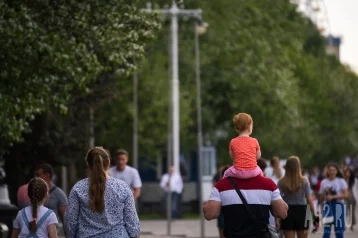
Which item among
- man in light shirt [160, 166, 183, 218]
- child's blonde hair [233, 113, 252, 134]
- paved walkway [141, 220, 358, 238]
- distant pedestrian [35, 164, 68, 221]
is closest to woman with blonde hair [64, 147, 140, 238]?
child's blonde hair [233, 113, 252, 134]

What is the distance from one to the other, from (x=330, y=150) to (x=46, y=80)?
61820mm

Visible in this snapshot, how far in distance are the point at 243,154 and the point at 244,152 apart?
19 millimetres

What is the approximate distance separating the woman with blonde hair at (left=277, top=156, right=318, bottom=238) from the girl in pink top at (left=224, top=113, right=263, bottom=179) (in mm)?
6055

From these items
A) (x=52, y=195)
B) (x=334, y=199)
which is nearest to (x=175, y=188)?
(x=334, y=199)

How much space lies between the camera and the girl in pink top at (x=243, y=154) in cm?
1119

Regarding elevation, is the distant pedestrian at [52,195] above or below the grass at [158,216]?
above

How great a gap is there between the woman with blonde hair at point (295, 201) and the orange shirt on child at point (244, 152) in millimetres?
6133

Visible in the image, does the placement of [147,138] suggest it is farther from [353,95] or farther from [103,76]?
[353,95]

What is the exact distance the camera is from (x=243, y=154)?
1123 centimetres

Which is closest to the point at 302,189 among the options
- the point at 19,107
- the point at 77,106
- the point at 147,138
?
the point at 19,107

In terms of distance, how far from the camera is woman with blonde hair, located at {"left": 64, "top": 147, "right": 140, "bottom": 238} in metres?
11.0

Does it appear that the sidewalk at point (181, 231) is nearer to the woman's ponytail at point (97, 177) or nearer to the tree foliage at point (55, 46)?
the tree foliage at point (55, 46)

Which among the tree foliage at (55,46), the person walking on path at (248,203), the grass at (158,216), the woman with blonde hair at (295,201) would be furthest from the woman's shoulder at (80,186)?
the grass at (158,216)

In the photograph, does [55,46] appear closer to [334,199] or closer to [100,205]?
[334,199]
